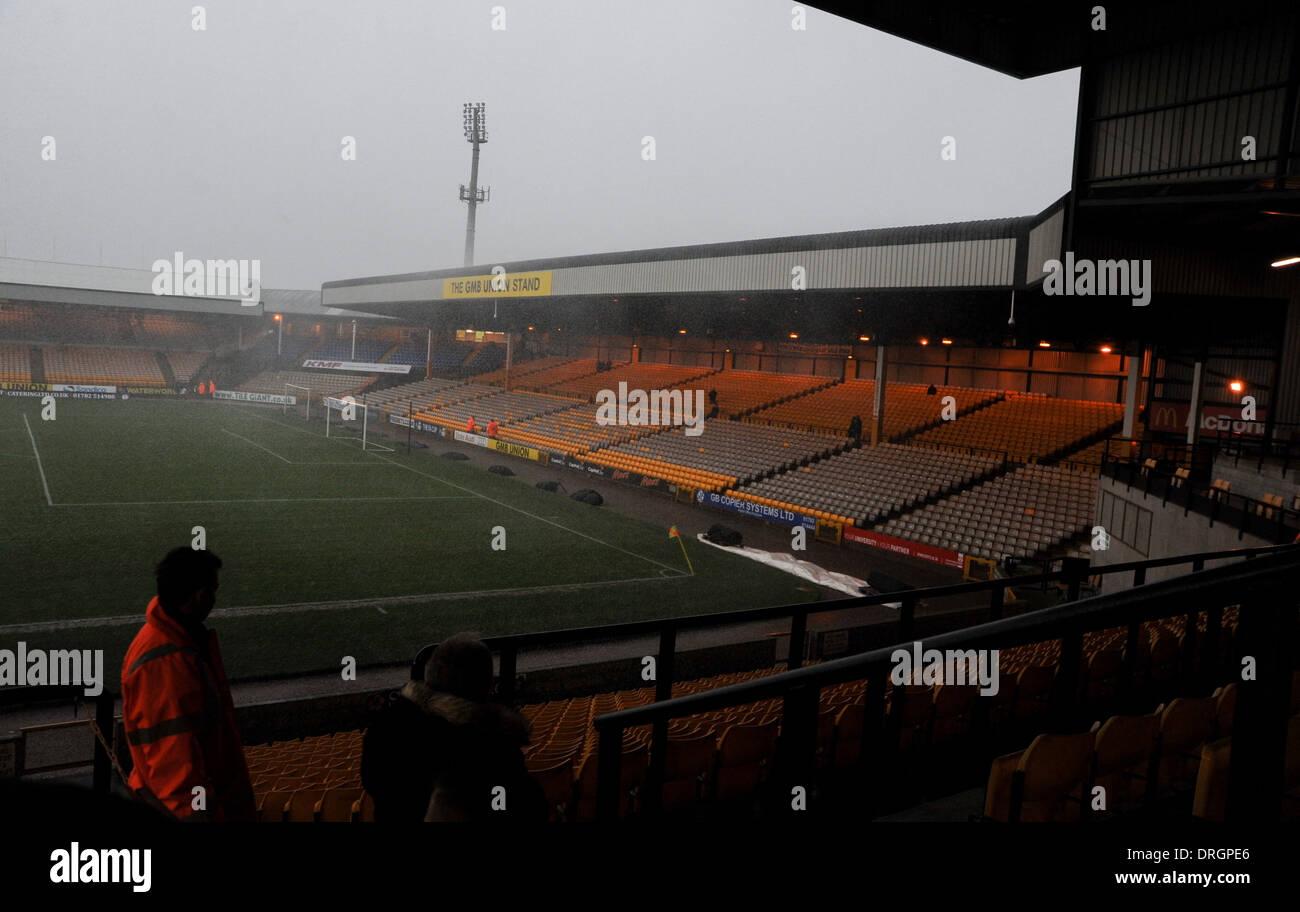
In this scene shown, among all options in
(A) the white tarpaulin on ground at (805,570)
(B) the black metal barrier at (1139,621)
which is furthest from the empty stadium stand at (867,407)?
(B) the black metal barrier at (1139,621)

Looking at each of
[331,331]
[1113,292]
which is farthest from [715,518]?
[331,331]

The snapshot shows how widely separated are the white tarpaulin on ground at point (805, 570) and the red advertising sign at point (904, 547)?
279 centimetres

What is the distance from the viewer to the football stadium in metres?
3.32

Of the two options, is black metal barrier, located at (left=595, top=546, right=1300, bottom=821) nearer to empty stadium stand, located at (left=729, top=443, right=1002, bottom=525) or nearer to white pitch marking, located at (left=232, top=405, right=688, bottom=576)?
white pitch marking, located at (left=232, top=405, right=688, bottom=576)

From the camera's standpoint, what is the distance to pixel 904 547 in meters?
22.8

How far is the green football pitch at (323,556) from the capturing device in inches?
555

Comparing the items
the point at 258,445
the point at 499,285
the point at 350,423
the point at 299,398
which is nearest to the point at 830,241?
the point at 499,285

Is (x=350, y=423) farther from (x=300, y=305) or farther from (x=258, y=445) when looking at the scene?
(x=300, y=305)

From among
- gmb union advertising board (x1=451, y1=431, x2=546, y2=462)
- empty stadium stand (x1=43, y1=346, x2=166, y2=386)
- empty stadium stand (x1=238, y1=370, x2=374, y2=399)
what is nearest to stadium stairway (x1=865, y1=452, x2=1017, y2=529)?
gmb union advertising board (x1=451, y1=431, x2=546, y2=462)

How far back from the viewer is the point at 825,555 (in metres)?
22.7

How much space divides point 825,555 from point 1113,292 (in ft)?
32.2

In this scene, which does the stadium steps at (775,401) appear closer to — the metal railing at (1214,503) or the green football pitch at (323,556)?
the green football pitch at (323,556)

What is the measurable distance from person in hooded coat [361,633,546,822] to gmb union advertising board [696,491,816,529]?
23.1 metres
